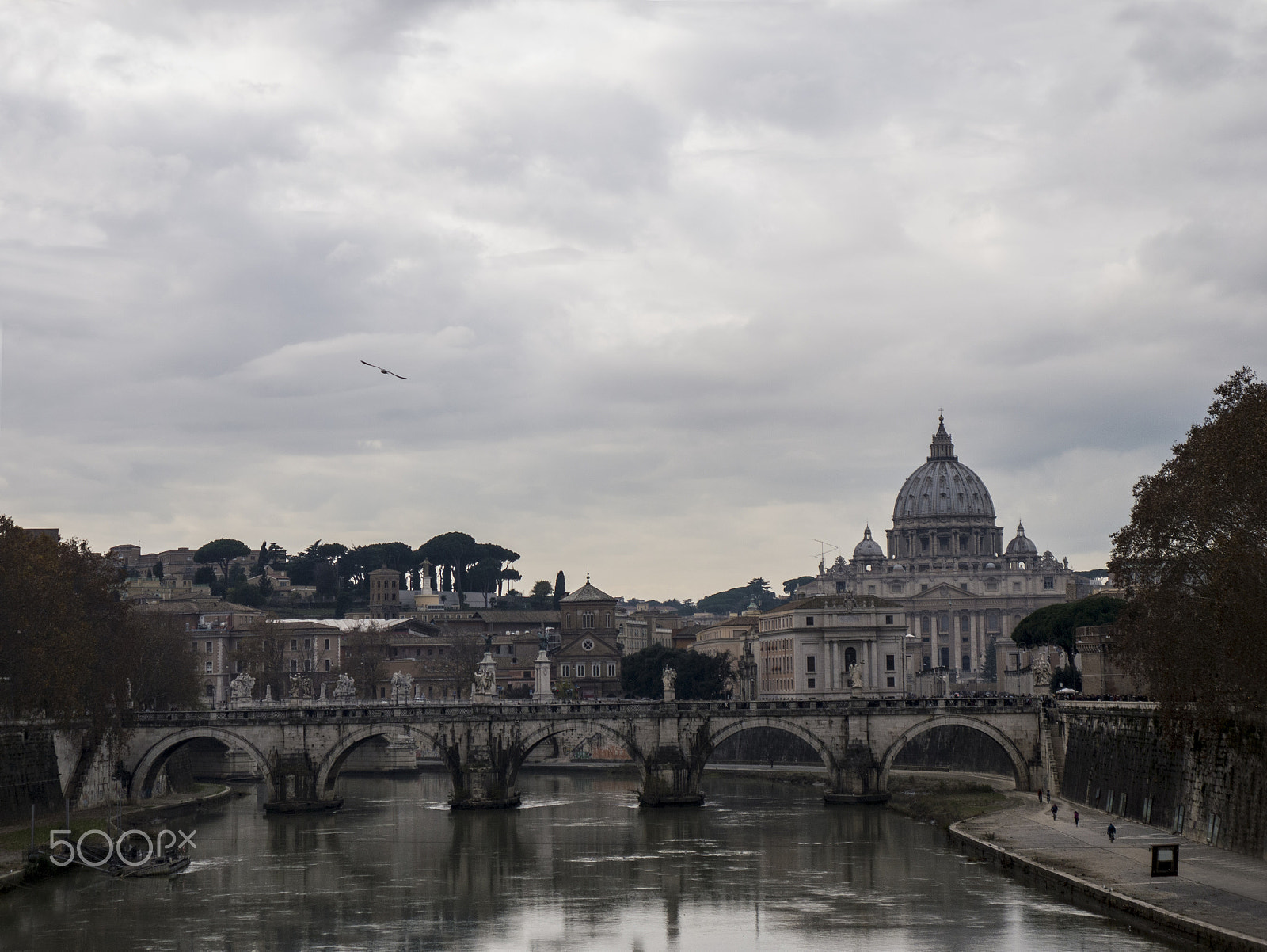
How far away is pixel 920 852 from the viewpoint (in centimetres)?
6184

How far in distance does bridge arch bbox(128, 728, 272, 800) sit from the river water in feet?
11.5

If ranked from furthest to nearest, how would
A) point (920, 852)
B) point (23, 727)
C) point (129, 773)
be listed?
point (129, 773) < point (23, 727) < point (920, 852)

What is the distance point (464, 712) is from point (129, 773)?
16.4m

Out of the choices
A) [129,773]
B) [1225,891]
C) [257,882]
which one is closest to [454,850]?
[257,882]

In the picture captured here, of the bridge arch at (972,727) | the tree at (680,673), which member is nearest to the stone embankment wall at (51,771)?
the bridge arch at (972,727)

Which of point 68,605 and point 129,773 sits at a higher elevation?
point 68,605

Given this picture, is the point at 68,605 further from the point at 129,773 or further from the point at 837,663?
the point at 837,663

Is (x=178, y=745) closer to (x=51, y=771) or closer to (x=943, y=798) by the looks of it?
(x=51, y=771)

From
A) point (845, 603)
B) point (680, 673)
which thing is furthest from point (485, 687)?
point (845, 603)

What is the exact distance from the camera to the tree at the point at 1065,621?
108m

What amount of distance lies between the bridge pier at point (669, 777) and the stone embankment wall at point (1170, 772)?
57.9ft

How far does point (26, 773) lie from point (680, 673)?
75.2m

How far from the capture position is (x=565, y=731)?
3187 inches

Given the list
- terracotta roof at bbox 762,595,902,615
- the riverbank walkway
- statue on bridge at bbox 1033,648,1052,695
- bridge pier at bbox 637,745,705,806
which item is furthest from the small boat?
terracotta roof at bbox 762,595,902,615
